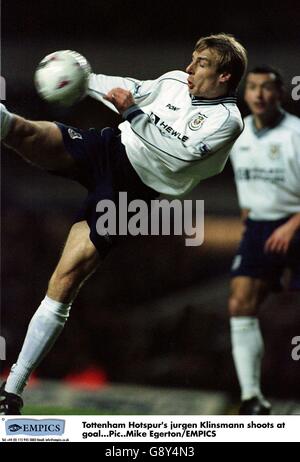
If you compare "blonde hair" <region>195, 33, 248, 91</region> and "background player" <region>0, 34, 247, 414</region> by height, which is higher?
"blonde hair" <region>195, 33, 248, 91</region>

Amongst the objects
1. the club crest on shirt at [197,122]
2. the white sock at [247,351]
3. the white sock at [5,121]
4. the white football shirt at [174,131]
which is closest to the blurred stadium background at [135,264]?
A: the white sock at [247,351]

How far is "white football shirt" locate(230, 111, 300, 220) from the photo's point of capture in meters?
5.43

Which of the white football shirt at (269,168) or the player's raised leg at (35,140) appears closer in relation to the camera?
the player's raised leg at (35,140)

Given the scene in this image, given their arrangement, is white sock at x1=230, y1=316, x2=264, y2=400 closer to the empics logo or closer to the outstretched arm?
the outstretched arm

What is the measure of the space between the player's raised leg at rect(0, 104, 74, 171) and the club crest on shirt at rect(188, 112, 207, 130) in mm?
605

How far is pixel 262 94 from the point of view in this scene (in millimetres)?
5379

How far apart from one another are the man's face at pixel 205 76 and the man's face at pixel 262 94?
14.8 inches

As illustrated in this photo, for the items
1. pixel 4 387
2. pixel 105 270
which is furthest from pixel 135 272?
pixel 4 387

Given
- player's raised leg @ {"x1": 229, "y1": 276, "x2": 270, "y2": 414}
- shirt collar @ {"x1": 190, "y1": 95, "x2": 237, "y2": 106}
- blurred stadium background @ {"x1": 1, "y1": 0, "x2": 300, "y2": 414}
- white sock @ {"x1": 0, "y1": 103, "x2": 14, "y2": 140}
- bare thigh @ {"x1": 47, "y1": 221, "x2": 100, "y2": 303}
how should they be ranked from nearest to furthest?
white sock @ {"x1": 0, "y1": 103, "x2": 14, "y2": 140} → bare thigh @ {"x1": 47, "y1": 221, "x2": 100, "y2": 303} → shirt collar @ {"x1": 190, "y1": 95, "x2": 237, "y2": 106} → blurred stadium background @ {"x1": 1, "y1": 0, "x2": 300, "y2": 414} → player's raised leg @ {"x1": 229, "y1": 276, "x2": 270, "y2": 414}

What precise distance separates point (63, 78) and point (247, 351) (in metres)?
1.87

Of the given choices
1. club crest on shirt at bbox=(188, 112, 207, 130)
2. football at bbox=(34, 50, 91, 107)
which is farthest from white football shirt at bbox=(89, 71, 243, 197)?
football at bbox=(34, 50, 91, 107)

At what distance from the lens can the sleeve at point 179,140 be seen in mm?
4570

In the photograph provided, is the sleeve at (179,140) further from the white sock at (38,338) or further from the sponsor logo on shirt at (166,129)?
the white sock at (38,338)

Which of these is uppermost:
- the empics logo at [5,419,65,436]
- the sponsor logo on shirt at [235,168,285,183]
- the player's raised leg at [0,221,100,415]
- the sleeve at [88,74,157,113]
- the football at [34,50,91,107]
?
the football at [34,50,91,107]
